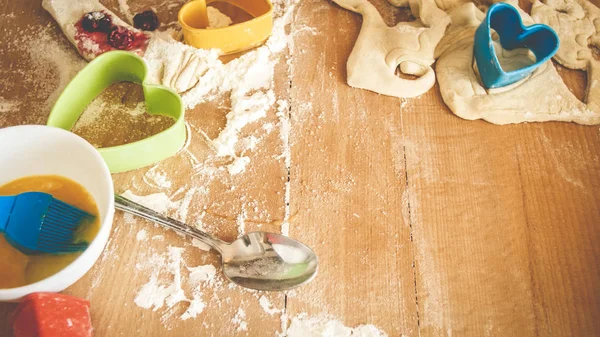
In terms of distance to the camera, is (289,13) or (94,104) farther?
(289,13)

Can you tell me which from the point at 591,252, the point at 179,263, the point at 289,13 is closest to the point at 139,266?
the point at 179,263

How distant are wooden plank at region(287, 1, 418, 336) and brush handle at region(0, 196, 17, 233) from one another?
0.44m

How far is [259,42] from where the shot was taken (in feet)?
3.28

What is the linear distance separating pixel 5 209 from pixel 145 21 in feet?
1.68

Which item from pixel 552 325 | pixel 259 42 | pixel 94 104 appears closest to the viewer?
pixel 552 325

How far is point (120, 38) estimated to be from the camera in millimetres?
943

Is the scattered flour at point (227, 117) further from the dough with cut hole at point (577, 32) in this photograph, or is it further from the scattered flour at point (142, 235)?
the dough with cut hole at point (577, 32)

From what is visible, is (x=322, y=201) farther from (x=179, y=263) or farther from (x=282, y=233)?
(x=179, y=263)

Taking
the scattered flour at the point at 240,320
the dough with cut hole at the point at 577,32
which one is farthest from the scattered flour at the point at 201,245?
the dough with cut hole at the point at 577,32

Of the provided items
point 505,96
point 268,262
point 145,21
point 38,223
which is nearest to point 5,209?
point 38,223

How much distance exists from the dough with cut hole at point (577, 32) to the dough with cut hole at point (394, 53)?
266 millimetres

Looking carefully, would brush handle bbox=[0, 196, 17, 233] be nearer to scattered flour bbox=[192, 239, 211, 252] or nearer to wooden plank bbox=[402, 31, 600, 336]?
scattered flour bbox=[192, 239, 211, 252]

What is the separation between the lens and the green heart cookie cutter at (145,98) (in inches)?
31.3

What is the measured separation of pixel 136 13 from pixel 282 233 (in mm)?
636
